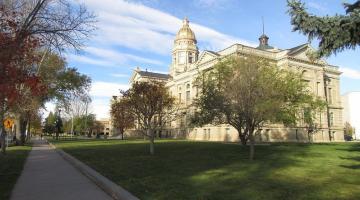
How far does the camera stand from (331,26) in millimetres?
10516

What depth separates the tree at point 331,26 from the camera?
33.9 feet

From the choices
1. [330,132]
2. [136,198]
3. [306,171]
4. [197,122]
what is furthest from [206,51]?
[136,198]

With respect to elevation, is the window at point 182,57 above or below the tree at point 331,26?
above

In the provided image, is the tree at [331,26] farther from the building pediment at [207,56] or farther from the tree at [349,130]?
the tree at [349,130]

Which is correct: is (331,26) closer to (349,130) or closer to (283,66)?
(283,66)

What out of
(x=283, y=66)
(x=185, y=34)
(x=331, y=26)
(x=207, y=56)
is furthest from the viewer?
(x=185, y=34)

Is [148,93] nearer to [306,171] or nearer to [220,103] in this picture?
[220,103]

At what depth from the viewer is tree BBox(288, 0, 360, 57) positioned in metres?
10.3

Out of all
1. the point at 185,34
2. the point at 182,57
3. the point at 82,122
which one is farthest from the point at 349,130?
the point at 82,122

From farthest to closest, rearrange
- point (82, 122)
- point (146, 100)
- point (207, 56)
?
point (82, 122) < point (207, 56) < point (146, 100)

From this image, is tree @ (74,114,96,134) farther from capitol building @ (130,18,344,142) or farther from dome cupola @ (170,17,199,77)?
capitol building @ (130,18,344,142)

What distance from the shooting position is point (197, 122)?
3281 centimetres

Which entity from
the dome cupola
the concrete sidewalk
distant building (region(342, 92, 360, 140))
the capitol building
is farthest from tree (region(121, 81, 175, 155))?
distant building (region(342, 92, 360, 140))

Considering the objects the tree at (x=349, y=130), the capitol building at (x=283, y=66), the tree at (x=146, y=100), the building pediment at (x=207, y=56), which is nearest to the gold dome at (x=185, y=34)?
the capitol building at (x=283, y=66)
